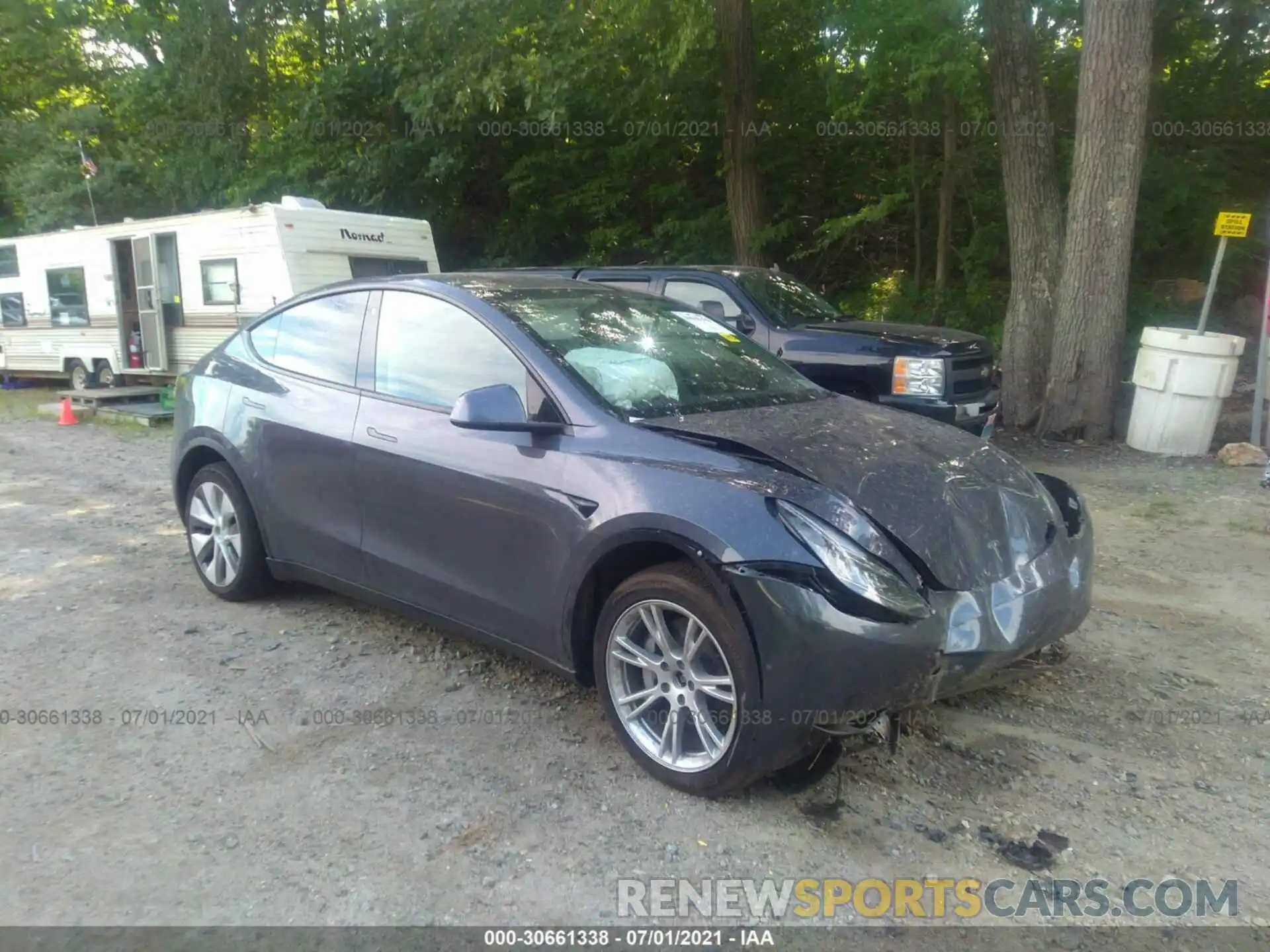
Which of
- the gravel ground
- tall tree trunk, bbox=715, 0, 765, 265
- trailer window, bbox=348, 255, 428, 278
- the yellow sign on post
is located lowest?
the gravel ground

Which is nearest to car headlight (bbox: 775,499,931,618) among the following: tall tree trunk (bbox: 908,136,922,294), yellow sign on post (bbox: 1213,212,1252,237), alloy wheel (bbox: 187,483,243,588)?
alloy wheel (bbox: 187,483,243,588)

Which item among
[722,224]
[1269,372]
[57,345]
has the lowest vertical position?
[57,345]

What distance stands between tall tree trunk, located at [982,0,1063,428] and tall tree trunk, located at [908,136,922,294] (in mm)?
4587

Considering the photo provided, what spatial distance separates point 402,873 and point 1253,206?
1535 centimetres

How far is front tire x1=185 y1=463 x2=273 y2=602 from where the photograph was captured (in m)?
5.08

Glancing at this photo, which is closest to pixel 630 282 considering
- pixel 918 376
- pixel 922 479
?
pixel 918 376

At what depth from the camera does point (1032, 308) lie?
419 inches

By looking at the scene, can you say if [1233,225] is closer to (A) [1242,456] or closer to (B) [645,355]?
(A) [1242,456]

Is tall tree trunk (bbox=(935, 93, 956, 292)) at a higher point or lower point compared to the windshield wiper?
higher

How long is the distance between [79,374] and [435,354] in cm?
1415

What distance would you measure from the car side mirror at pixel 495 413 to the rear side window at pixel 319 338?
3.67 ft

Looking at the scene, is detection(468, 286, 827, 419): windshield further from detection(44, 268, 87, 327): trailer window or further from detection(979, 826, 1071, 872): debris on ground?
detection(44, 268, 87, 327): trailer window

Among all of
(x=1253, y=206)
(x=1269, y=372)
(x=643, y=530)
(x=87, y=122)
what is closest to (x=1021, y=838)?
(x=643, y=530)

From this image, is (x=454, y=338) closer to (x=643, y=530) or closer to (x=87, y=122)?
(x=643, y=530)
